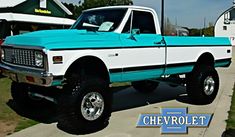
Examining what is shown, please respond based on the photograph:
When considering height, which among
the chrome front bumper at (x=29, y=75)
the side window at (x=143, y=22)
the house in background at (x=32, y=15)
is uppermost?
the house in background at (x=32, y=15)

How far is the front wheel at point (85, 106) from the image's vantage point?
5312 mm

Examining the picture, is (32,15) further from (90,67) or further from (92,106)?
(92,106)

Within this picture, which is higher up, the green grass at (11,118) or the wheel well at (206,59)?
the wheel well at (206,59)

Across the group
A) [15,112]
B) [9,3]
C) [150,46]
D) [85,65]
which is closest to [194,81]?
[150,46]

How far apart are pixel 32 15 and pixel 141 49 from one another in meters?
25.3

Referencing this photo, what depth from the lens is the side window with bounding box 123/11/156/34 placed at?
6.75 metres

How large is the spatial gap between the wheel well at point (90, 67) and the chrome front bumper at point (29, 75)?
0.42m

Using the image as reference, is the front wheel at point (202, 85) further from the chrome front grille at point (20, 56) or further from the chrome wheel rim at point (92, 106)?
the chrome front grille at point (20, 56)

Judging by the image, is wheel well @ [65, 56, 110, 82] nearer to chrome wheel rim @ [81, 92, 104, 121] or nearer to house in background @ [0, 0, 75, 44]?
chrome wheel rim @ [81, 92, 104, 121]

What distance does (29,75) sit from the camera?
17.7ft

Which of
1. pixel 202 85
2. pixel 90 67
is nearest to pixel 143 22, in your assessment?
pixel 90 67

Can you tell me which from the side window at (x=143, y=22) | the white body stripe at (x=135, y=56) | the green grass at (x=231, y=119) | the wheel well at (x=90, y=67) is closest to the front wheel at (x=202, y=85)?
the white body stripe at (x=135, y=56)

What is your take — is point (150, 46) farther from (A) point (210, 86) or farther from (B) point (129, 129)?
(A) point (210, 86)

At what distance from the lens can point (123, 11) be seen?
21.9 feet
